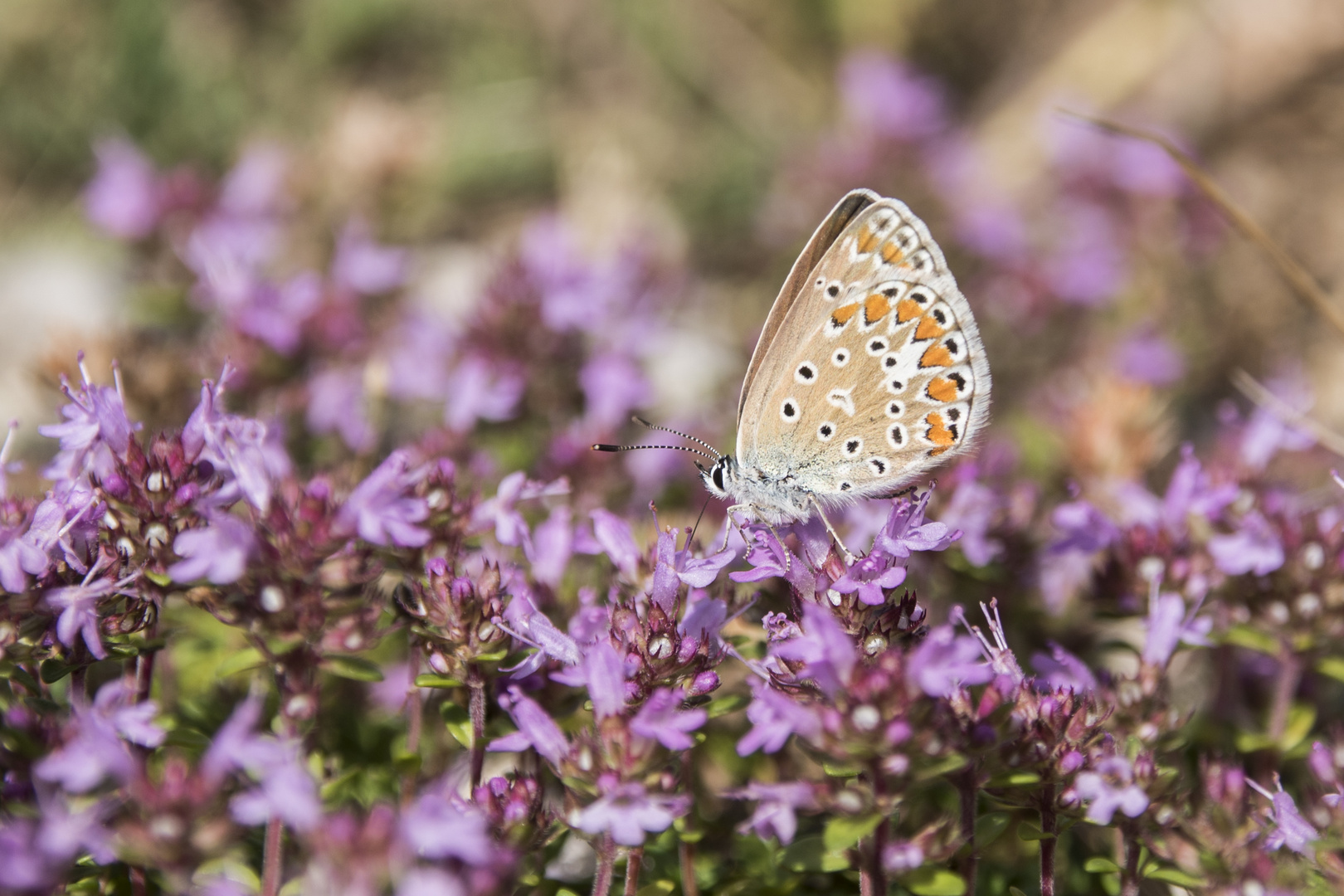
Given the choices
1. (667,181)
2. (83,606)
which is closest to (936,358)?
(83,606)

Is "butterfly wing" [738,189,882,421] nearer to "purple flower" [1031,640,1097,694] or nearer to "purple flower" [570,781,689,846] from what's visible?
"purple flower" [1031,640,1097,694]

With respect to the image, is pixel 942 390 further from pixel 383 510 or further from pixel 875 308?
pixel 383 510

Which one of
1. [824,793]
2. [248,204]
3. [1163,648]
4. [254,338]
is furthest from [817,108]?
[824,793]

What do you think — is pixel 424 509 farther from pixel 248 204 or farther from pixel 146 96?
pixel 146 96

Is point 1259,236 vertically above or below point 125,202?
below

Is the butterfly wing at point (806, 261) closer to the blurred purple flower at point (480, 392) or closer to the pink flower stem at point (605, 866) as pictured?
the blurred purple flower at point (480, 392)

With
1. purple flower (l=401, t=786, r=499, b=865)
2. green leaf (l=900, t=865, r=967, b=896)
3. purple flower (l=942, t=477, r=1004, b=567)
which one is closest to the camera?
purple flower (l=401, t=786, r=499, b=865)

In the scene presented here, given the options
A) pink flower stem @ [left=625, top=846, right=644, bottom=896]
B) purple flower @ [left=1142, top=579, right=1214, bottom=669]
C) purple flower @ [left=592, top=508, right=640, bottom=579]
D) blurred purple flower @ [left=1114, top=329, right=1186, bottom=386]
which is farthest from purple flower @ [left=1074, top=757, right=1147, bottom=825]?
blurred purple flower @ [left=1114, top=329, right=1186, bottom=386]
